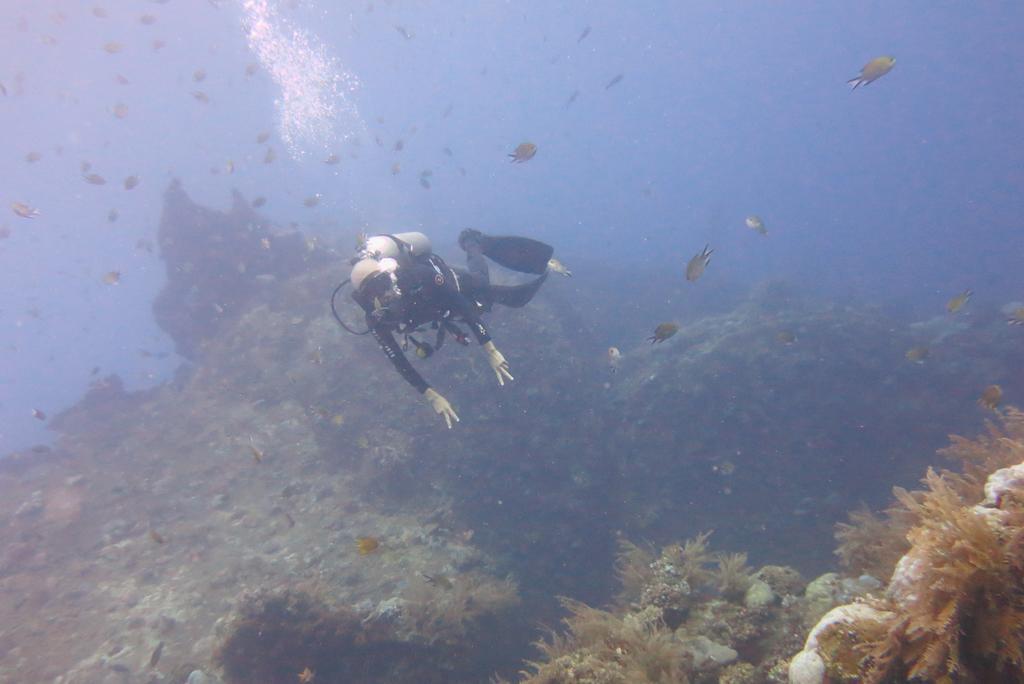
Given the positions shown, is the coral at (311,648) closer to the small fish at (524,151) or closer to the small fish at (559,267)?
the small fish at (559,267)

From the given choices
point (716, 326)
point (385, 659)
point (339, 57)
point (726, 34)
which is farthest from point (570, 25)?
point (385, 659)

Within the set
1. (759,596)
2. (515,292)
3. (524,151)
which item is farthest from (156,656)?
(524,151)

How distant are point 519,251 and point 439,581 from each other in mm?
5451

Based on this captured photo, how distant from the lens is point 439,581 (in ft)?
23.0

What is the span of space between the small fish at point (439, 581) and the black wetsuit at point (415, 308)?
3.28 meters

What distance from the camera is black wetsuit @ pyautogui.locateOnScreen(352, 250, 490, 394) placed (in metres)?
5.46

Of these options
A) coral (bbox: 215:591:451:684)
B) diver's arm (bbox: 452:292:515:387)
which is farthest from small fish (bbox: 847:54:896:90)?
coral (bbox: 215:591:451:684)

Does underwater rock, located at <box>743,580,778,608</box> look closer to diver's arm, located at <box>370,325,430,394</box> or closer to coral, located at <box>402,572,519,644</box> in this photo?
diver's arm, located at <box>370,325,430,394</box>

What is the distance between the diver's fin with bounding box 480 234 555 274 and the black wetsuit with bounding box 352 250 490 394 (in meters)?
1.79

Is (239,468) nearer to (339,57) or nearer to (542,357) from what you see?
(542,357)

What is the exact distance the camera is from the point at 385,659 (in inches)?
256

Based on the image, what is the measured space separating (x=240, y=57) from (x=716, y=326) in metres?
120

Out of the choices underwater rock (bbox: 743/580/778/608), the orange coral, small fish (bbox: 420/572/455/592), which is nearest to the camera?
the orange coral

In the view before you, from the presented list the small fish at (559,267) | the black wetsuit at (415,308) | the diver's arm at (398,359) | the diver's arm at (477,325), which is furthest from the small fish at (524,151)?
the diver's arm at (398,359)
